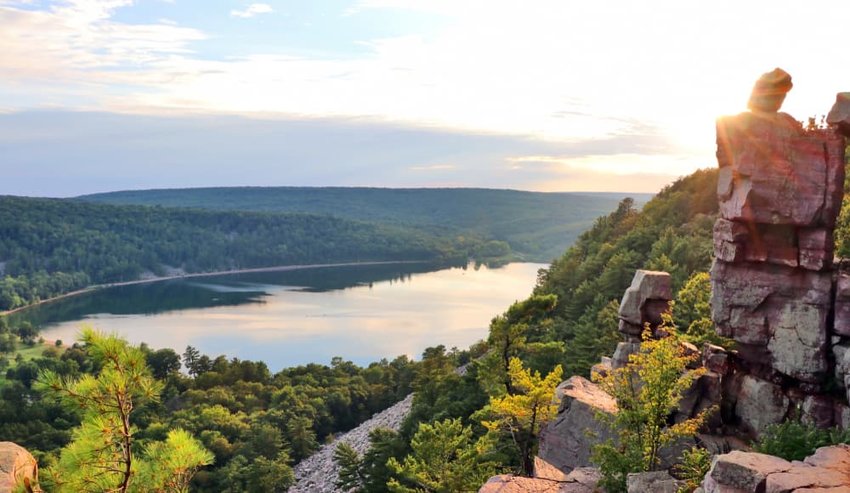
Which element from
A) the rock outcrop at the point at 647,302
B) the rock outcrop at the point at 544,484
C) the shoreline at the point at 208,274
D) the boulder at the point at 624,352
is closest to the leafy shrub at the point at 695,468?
the rock outcrop at the point at 544,484

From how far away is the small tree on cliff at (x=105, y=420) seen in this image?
885 cm

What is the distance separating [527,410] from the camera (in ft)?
58.9

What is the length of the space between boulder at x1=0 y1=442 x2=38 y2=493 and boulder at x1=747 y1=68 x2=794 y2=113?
15790 millimetres

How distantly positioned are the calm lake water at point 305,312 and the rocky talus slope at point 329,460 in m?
23.3

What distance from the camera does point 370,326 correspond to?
93.7 meters

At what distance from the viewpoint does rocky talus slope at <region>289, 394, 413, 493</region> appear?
128 ft

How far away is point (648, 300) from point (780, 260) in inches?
194

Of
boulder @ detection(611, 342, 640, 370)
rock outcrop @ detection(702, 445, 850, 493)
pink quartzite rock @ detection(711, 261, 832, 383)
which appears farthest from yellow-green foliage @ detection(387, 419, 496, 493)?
rock outcrop @ detection(702, 445, 850, 493)

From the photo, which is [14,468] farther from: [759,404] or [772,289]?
[772,289]

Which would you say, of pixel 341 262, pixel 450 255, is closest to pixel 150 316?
pixel 341 262

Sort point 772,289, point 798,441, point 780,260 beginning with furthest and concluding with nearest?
1. point 772,289
2. point 780,260
3. point 798,441

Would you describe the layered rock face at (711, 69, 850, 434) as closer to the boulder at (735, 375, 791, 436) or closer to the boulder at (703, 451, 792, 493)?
the boulder at (735, 375, 791, 436)

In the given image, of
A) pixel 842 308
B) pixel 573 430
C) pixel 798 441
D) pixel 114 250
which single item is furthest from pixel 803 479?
pixel 114 250

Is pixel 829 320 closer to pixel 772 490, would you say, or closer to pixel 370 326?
pixel 772 490
